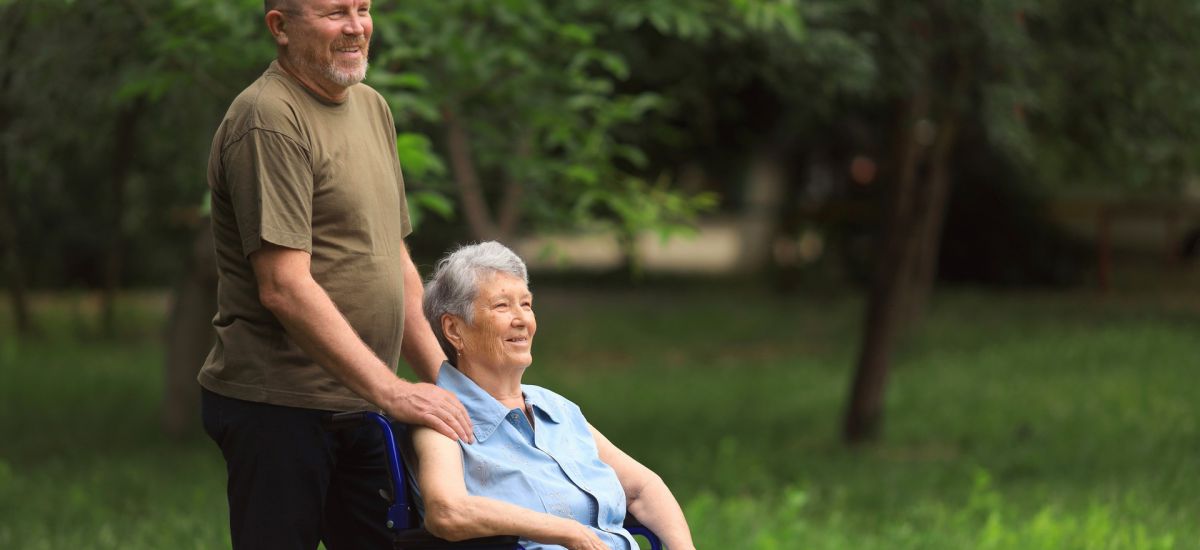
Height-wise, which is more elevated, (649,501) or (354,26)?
(354,26)

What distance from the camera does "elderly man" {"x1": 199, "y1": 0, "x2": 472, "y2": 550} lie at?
2.94m

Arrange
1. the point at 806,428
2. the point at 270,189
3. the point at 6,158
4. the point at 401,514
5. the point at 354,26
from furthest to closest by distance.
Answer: the point at 806,428
the point at 6,158
the point at 401,514
the point at 354,26
the point at 270,189

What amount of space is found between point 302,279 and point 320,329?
0.33 feet

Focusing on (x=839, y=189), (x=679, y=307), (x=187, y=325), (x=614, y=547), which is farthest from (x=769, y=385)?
(x=839, y=189)

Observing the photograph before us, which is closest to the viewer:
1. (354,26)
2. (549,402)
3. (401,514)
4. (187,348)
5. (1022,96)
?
(354,26)

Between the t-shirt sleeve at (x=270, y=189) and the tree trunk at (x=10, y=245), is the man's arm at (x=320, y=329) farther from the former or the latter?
the tree trunk at (x=10, y=245)

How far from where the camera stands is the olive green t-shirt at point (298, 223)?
2.94 m

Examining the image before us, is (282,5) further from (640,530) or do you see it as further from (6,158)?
(6,158)

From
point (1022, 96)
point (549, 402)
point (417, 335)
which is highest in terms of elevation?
point (1022, 96)

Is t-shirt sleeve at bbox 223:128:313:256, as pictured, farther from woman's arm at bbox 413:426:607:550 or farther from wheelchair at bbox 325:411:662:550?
woman's arm at bbox 413:426:607:550

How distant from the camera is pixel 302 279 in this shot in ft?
9.60

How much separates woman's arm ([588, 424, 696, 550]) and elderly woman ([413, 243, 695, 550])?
0.10 m

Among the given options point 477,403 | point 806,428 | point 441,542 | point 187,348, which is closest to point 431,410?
point 477,403

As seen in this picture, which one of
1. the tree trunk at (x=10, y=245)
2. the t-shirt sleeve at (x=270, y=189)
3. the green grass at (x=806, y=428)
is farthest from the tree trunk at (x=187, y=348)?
the t-shirt sleeve at (x=270, y=189)
